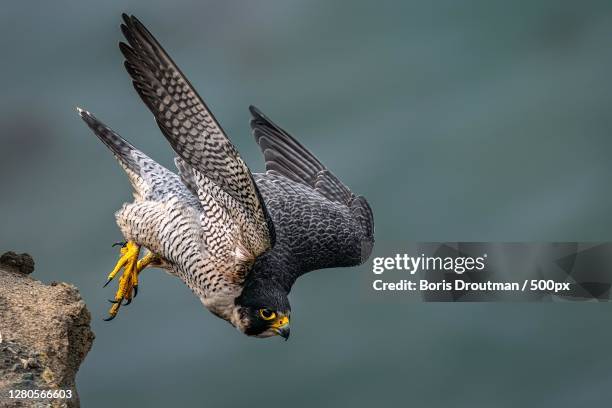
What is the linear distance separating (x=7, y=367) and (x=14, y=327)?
2.54 ft

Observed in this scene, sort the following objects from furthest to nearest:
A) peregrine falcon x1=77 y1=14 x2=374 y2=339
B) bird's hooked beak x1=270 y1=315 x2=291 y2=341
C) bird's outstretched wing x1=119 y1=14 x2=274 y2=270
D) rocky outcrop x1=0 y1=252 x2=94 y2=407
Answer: bird's hooked beak x1=270 y1=315 x2=291 y2=341 < peregrine falcon x1=77 y1=14 x2=374 y2=339 < bird's outstretched wing x1=119 y1=14 x2=274 y2=270 < rocky outcrop x1=0 y1=252 x2=94 y2=407

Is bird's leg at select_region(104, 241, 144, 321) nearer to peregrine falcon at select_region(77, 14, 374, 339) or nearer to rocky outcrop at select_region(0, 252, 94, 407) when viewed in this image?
peregrine falcon at select_region(77, 14, 374, 339)

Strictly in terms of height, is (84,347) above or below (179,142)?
below

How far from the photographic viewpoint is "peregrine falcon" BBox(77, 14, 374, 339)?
7.78m

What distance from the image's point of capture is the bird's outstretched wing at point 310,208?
31.8 feet

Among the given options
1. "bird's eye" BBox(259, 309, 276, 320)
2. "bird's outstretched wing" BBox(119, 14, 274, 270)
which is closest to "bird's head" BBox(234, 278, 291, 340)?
"bird's eye" BBox(259, 309, 276, 320)

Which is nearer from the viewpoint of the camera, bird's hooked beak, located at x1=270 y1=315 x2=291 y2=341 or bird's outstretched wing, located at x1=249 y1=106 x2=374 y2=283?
bird's hooked beak, located at x1=270 y1=315 x2=291 y2=341

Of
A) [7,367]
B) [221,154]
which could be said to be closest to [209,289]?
[221,154]

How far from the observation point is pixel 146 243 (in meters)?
9.27

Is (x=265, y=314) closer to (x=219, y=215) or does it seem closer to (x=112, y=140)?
(x=219, y=215)

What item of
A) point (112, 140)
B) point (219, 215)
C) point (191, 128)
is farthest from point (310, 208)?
point (191, 128)

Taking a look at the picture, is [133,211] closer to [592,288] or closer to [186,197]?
[186,197]

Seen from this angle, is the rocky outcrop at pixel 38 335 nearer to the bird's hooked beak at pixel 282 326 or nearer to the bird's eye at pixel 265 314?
the bird's eye at pixel 265 314

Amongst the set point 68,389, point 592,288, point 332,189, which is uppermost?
point 332,189
